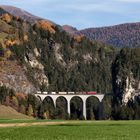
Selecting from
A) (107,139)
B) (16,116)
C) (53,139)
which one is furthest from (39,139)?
(16,116)

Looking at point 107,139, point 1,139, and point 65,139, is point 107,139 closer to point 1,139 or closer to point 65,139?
point 65,139

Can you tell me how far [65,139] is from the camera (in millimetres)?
53469

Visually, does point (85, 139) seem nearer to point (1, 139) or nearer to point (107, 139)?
point (107, 139)

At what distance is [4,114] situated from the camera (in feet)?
525

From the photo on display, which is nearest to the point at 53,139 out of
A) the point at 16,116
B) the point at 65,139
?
the point at 65,139

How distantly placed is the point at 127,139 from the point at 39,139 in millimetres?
8160

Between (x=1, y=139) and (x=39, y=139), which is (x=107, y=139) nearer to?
(x=39, y=139)

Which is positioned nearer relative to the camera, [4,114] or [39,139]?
[39,139]

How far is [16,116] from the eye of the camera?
159500mm

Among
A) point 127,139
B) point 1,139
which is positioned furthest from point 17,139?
point 127,139

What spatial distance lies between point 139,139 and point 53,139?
25.9 feet

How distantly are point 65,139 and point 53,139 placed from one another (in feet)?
3.68

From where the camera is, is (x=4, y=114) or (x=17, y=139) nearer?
(x=17, y=139)

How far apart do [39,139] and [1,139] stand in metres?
3.44
